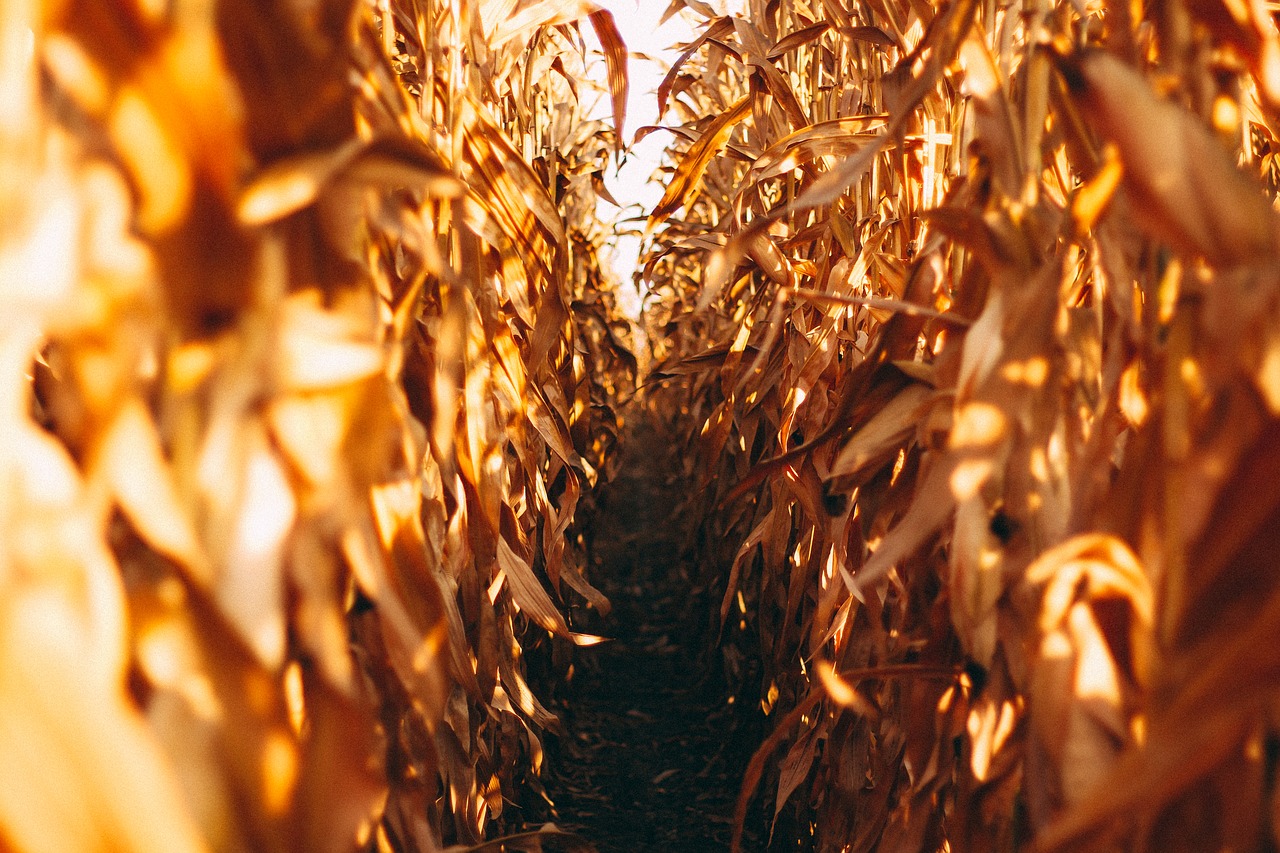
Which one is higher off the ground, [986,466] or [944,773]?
[986,466]

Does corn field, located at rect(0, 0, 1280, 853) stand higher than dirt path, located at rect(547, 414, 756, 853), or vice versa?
corn field, located at rect(0, 0, 1280, 853)

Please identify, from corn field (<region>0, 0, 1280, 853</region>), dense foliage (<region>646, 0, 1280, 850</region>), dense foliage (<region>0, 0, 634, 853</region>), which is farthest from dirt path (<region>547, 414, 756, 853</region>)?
dense foliage (<region>0, 0, 634, 853</region>)

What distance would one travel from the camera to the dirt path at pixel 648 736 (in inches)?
75.9

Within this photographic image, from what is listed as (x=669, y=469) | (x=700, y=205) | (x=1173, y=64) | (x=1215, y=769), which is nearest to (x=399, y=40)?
(x=1173, y=64)

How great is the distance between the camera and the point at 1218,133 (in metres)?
0.61

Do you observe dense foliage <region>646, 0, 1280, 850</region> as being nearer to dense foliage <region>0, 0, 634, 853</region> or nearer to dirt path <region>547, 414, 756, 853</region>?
dense foliage <region>0, 0, 634, 853</region>

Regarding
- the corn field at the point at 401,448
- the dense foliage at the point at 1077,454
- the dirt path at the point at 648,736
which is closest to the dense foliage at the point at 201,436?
the corn field at the point at 401,448

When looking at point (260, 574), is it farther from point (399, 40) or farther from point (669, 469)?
point (669, 469)

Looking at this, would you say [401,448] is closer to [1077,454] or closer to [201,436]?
[201,436]

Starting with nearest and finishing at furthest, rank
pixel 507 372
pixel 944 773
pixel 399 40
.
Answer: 1. pixel 944 773
2. pixel 507 372
3. pixel 399 40

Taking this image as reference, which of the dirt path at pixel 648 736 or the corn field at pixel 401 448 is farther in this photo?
the dirt path at pixel 648 736

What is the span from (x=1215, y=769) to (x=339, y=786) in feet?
1.72

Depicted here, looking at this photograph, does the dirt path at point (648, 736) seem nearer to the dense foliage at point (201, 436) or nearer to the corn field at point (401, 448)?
the corn field at point (401, 448)

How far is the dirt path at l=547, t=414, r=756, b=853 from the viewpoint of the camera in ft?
6.32
